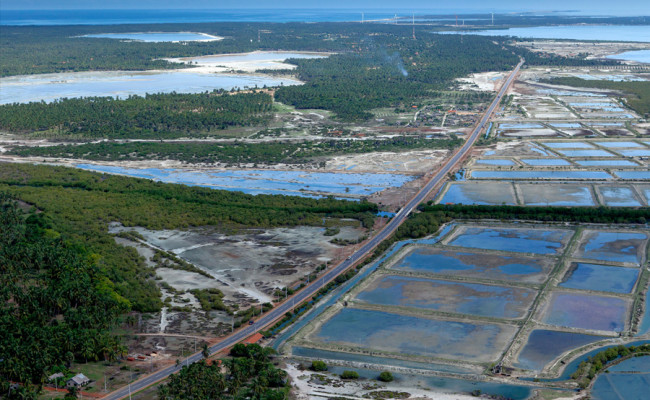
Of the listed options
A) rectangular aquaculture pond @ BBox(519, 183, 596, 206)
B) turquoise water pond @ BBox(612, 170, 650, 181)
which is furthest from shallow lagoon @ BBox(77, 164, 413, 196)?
turquoise water pond @ BBox(612, 170, 650, 181)

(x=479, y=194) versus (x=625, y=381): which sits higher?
(x=479, y=194)

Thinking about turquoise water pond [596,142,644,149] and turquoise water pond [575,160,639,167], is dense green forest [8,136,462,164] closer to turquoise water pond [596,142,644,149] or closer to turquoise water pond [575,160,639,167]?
turquoise water pond [575,160,639,167]

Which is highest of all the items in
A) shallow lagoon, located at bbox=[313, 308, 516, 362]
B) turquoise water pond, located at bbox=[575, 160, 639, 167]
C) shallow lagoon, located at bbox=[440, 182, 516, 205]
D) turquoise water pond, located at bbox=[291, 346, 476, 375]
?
turquoise water pond, located at bbox=[575, 160, 639, 167]

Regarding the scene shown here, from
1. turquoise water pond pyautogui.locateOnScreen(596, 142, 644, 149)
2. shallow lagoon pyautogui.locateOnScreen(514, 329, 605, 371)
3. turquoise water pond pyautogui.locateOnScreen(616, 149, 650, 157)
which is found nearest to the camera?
shallow lagoon pyautogui.locateOnScreen(514, 329, 605, 371)

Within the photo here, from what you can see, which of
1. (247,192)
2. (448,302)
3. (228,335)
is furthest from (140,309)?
(247,192)

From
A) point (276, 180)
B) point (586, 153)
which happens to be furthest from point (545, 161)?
point (276, 180)

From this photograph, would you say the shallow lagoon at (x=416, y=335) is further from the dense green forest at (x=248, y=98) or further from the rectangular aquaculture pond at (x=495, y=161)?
the dense green forest at (x=248, y=98)

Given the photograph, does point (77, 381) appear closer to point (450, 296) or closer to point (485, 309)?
point (450, 296)
